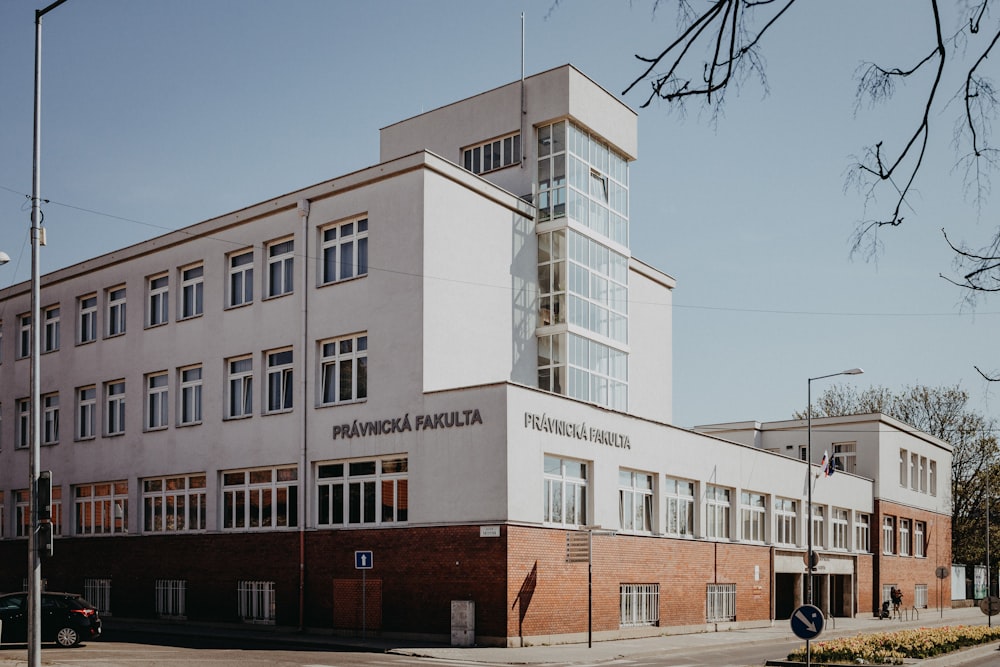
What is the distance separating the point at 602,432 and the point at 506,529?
604 cm

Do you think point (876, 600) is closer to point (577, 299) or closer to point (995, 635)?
point (995, 635)

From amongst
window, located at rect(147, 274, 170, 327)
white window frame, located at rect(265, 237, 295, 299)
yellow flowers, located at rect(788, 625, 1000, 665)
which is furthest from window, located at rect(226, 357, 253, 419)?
yellow flowers, located at rect(788, 625, 1000, 665)

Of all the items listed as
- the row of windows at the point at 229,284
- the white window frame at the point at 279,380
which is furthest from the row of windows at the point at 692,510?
the white window frame at the point at 279,380

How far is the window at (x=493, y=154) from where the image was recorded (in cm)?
4081

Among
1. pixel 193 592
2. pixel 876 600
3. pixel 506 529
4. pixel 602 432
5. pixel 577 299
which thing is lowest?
pixel 876 600

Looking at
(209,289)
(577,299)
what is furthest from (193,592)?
(577,299)

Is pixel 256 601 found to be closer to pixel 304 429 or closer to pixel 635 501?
pixel 304 429

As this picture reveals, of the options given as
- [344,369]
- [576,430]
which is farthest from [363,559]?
[576,430]

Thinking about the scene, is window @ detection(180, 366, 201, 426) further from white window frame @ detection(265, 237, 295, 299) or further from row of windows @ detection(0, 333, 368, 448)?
white window frame @ detection(265, 237, 295, 299)

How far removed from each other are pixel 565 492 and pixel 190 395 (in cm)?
1490

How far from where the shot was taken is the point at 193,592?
38.2m

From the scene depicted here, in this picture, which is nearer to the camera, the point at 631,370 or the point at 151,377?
the point at 151,377

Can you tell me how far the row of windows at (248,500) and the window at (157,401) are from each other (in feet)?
6.78

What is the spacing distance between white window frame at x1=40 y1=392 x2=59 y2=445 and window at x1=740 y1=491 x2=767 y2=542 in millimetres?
27799
